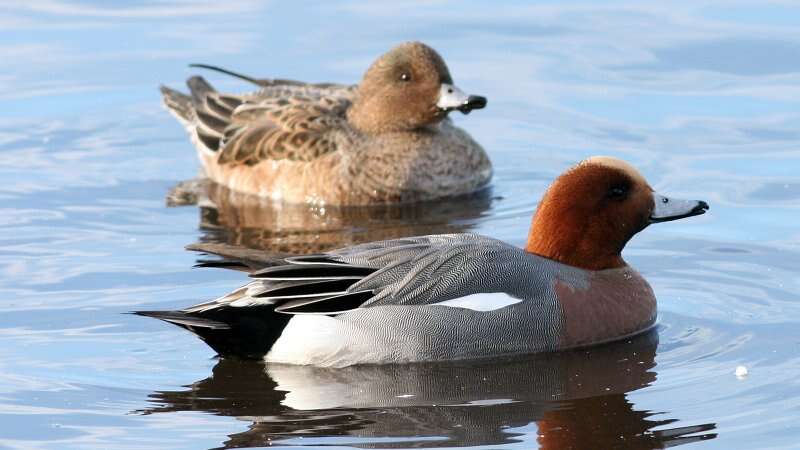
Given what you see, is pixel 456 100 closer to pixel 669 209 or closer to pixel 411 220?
pixel 411 220

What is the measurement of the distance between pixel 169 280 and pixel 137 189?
91.6 inches

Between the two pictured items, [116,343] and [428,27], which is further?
[428,27]

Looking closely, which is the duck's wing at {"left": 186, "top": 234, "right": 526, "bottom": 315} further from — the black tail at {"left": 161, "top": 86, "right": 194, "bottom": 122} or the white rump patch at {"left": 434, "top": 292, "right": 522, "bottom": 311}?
the black tail at {"left": 161, "top": 86, "right": 194, "bottom": 122}

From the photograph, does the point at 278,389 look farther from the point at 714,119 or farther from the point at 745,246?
the point at 714,119

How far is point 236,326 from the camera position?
25.4ft

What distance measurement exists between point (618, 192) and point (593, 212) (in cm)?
17

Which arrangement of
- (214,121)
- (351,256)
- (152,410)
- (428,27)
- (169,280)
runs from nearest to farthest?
(152,410) < (351,256) < (169,280) < (214,121) < (428,27)

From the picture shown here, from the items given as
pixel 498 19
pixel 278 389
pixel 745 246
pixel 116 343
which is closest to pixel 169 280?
pixel 116 343

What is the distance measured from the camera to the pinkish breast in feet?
26.2

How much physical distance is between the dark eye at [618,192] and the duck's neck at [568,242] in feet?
0.64

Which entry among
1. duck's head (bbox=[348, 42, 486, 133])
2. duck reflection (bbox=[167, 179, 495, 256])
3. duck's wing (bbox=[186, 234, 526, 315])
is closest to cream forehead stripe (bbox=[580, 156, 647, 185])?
duck's wing (bbox=[186, 234, 526, 315])

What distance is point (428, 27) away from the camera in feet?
46.1

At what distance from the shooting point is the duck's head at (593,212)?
824cm

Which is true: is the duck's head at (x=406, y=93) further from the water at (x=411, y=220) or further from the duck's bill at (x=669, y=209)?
the duck's bill at (x=669, y=209)
